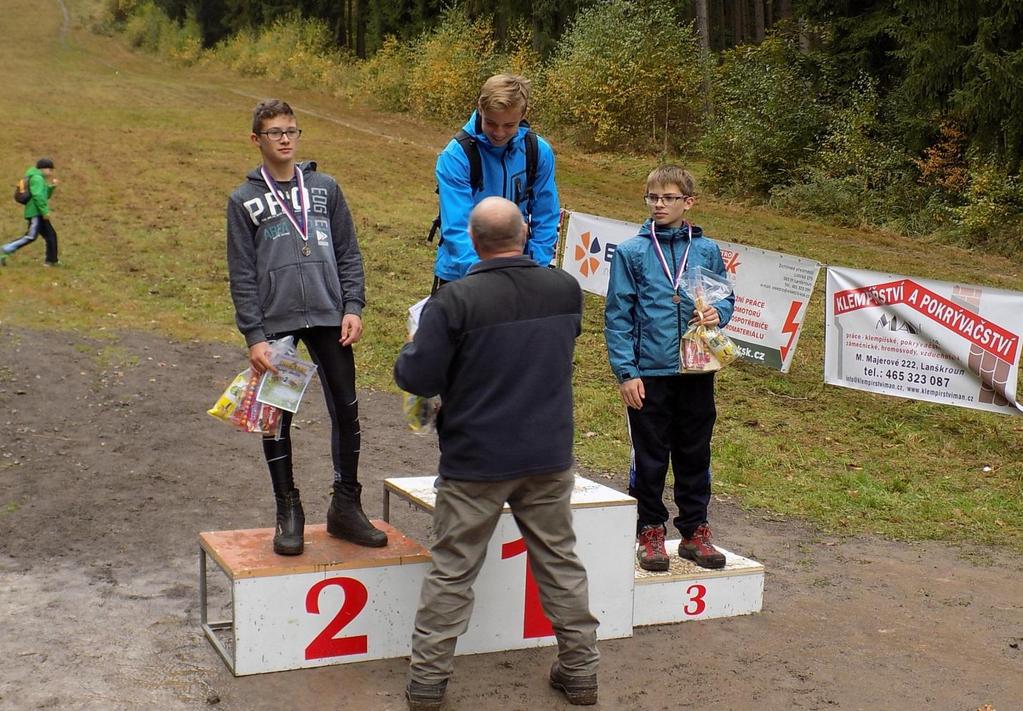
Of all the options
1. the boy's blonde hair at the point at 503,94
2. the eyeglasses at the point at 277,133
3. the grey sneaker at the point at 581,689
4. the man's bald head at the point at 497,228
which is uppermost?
the boy's blonde hair at the point at 503,94

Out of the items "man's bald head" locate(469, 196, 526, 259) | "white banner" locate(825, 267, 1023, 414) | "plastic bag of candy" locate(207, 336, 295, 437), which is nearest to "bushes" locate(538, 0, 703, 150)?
"white banner" locate(825, 267, 1023, 414)

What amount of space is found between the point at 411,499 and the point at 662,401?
135 cm

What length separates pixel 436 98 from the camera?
119 ft

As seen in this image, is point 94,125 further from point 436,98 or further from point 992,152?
point 992,152

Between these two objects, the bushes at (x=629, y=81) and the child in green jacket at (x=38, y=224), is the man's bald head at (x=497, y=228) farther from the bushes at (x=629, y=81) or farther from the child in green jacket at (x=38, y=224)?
the bushes at (x=629, y=81)

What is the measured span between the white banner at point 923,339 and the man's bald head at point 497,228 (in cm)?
596

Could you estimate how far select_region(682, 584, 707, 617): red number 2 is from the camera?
226 inches

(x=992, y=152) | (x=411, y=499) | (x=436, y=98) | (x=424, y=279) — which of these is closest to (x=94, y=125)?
(x=436, y=98)

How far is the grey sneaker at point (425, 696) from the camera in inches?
178

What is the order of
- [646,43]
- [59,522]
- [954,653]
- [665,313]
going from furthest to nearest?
[646,43], [59,522], [665,313], [954,653]

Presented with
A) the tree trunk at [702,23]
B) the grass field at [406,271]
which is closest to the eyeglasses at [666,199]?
the grass field at [406,271]

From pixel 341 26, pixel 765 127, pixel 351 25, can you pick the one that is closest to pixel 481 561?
pixel 765 127

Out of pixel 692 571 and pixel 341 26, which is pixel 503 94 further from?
pixel 341 26

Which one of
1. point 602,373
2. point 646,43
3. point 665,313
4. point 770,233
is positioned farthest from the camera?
point 646,43
